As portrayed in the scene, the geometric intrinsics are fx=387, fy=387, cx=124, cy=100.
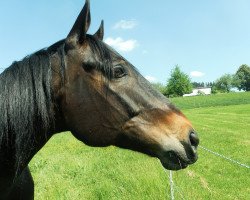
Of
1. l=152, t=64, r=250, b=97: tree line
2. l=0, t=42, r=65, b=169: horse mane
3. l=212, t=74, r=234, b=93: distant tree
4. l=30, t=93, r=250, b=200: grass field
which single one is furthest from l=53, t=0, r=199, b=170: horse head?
l=212, t=74, r=234, b=93: distant tree

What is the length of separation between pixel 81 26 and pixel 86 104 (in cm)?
62

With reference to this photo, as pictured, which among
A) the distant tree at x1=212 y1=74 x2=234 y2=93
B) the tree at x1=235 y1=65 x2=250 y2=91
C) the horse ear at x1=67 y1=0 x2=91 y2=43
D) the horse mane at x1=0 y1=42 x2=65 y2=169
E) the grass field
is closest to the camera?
the horse mane at x1=0 y1=42 x2=65 y2=169

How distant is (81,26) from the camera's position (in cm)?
309

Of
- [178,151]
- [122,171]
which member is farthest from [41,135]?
[122,171]

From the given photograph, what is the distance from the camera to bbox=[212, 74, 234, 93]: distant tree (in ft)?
577

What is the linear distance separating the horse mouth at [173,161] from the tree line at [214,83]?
95.9 meters

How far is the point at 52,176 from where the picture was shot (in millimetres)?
8445

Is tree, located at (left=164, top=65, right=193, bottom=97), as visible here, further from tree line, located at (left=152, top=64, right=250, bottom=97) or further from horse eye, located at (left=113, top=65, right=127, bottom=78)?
horse eye, located at (left=113, top=65, right=127, bottom=78)

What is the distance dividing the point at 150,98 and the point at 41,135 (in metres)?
0.91

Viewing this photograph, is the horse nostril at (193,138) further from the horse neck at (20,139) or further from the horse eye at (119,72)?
the horse neck at (20,139)

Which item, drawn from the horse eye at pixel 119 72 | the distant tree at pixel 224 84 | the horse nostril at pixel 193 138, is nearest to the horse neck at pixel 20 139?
the horse eye at pixel 119 72

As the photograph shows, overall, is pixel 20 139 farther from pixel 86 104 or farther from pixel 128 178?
pixel 128 178

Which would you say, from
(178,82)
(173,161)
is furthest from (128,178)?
(178,82)

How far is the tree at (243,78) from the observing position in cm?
16311
